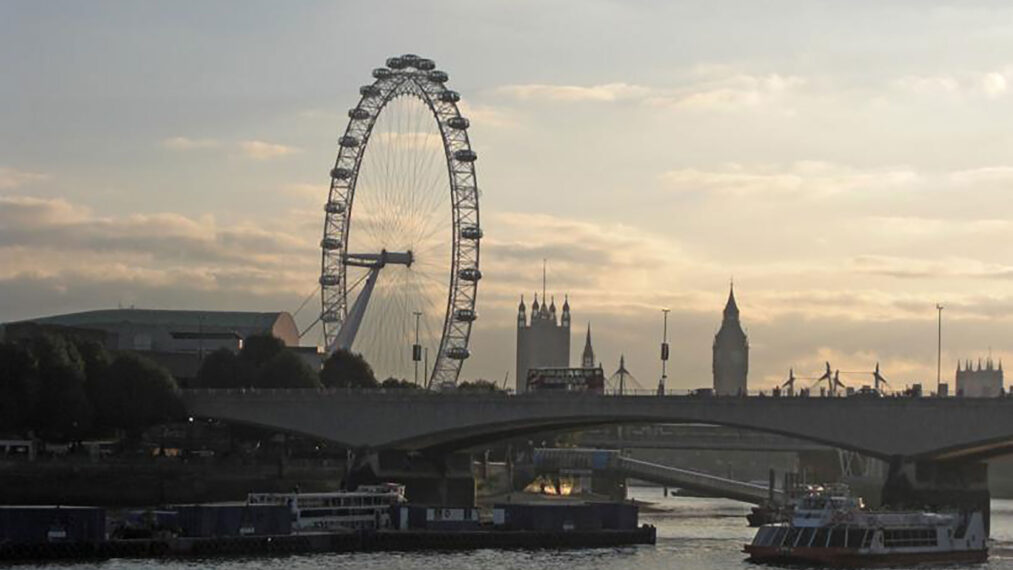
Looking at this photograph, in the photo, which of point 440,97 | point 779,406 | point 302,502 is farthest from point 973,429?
point 440,97

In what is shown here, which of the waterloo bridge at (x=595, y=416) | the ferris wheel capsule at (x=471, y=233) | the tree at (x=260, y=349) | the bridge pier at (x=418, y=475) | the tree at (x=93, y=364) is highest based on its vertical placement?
the ferris wheel capsule at (x=471, y=233)

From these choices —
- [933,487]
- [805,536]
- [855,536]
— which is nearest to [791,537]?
[805,536]

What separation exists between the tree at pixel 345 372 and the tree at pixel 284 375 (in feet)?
36.0

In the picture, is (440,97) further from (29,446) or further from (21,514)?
(21,514)

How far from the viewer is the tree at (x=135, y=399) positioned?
160 meters

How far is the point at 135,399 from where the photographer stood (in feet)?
527

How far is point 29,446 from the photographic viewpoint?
509ft

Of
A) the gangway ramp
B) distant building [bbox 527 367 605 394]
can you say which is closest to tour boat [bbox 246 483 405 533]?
distant building [bbox 527 367 605 394]

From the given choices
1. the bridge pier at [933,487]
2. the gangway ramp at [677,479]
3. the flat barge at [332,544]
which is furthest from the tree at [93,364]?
the bridge pier at [933,487]

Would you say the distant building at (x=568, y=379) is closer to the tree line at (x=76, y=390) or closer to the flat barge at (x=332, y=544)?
the tree line at (x=76, y=390)

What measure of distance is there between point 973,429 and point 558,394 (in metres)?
28.9

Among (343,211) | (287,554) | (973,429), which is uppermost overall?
(343,211)

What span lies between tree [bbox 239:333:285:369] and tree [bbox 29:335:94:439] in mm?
29238

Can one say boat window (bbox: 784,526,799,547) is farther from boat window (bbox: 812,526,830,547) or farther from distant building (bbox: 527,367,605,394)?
distant building (bbox: 527,367,605,394)
